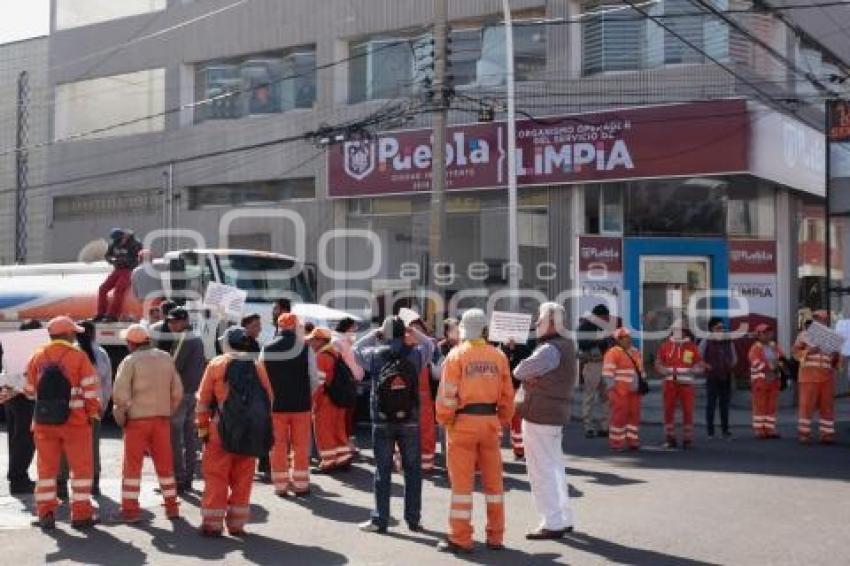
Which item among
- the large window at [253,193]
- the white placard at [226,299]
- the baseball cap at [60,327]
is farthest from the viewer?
the large window at [253,193]

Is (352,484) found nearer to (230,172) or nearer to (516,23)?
(516,23)

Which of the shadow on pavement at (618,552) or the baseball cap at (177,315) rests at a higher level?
the baseball cap at (177,315)

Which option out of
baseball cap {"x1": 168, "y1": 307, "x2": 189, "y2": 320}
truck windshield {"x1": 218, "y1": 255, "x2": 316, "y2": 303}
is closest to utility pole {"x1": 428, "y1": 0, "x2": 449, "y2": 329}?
truck windshield {"x1": 218, "y1": 255, "x2": 316, "y2": 303}

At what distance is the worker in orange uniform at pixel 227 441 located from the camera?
30.2 ft

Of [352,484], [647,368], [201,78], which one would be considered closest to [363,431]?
[352,484]

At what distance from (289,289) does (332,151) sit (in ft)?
30.1

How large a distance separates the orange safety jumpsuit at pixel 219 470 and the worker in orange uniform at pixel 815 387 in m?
9.80

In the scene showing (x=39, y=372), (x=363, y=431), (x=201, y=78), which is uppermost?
(x=201, y=78)

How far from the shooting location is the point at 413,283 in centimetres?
2747

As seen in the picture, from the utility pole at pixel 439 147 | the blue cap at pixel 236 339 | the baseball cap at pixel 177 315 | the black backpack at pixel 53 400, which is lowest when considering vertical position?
the black backpack at pixel 53 400

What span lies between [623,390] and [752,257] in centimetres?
1122

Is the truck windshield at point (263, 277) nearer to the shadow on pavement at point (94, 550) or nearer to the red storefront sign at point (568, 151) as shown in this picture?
the red storefront sign at point (568, 151)

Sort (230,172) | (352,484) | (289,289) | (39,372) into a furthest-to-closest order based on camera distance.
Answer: (230,172) < (289,289) < (352,484) < (39,372)

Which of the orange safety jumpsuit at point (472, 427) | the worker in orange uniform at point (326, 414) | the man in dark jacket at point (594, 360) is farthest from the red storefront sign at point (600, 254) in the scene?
the orange safety jumpsuit at point (472, 427)
